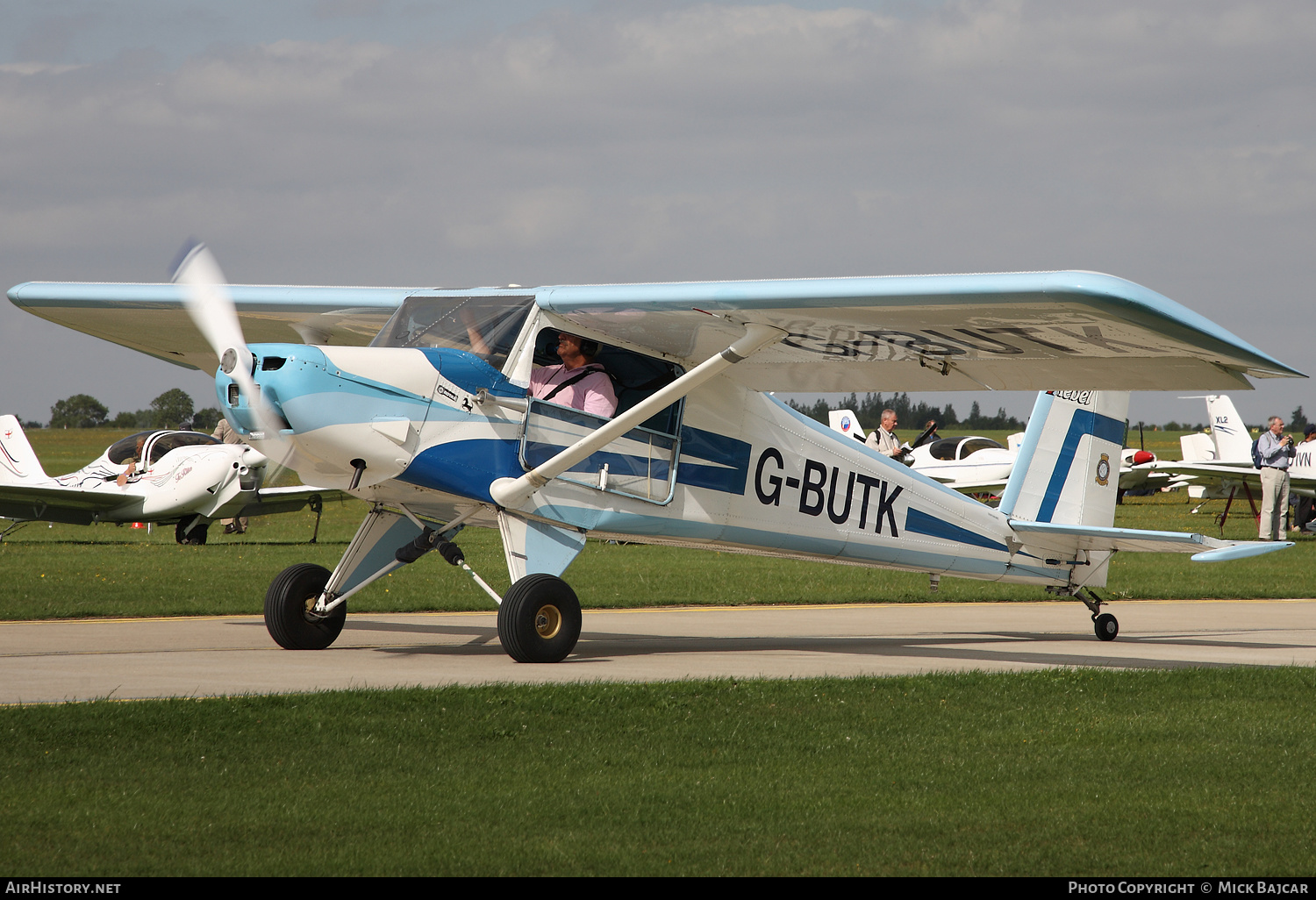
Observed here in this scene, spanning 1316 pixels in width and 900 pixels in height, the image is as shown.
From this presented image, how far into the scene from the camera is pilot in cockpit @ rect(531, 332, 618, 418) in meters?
9.15

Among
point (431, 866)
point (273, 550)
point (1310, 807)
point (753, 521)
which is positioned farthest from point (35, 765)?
point (273, 550)

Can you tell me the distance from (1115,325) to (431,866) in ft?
18.7

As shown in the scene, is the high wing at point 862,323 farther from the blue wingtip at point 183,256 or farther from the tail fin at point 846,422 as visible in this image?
the tail fin at point 846,422

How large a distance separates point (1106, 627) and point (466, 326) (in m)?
6.46

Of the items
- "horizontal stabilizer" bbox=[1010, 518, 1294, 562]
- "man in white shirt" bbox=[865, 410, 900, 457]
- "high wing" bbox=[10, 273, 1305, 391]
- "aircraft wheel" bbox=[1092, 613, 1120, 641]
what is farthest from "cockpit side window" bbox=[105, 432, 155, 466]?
"aircraft wheel" bbox=[1092, 613, 1120, 641]

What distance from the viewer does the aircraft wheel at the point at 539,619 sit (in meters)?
8.34

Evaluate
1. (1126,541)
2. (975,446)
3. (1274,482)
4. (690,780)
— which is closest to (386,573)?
(690,780)

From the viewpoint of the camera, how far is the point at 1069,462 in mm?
12141

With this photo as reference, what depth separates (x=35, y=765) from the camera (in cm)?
497

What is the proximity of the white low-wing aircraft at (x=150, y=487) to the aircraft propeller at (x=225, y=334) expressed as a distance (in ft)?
39.1

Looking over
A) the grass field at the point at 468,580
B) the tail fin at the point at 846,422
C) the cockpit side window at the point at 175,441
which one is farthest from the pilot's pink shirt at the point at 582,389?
the tail fin at the point at 846,422

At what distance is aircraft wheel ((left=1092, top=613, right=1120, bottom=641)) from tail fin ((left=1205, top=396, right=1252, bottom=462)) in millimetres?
32279

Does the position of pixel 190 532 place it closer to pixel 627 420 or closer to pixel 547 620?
pixel 547 620

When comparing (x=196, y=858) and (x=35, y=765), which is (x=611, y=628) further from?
(x=196, y=858)
